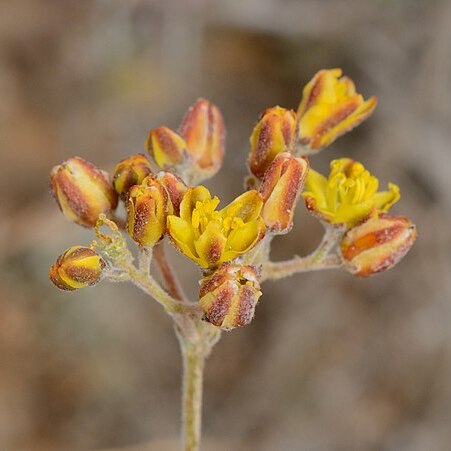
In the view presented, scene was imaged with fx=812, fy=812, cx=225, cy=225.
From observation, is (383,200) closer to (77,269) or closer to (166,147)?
(166,147)

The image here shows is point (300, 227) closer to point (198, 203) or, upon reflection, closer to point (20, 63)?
point (20, 63)

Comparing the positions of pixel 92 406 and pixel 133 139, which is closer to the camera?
pixel 92 406

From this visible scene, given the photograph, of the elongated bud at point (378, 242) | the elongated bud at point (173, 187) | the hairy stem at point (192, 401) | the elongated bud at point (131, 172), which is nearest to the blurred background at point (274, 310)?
the hairy stem at point (192, 401)

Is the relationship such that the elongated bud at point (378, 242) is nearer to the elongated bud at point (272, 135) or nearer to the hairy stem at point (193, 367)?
the elongated bud at point (272, 135)

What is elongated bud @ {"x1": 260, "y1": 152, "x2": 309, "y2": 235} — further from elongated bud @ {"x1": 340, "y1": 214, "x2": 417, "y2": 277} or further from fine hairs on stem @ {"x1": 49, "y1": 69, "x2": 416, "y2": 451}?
elongated bud @ {"x1": 340, "y1": 214, "x2": 417, "y2": 277}

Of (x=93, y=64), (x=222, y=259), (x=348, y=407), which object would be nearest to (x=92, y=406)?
(x=348, y=407)

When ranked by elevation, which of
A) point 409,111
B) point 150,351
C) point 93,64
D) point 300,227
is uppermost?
point 93,64

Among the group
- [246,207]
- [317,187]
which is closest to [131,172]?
[246,207]

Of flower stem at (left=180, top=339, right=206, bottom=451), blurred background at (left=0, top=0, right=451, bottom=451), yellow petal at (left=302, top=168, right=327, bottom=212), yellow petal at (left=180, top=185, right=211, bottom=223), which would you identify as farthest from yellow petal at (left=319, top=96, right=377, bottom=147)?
blurred background at (left=0, top=0, right=451, bottom=451)
